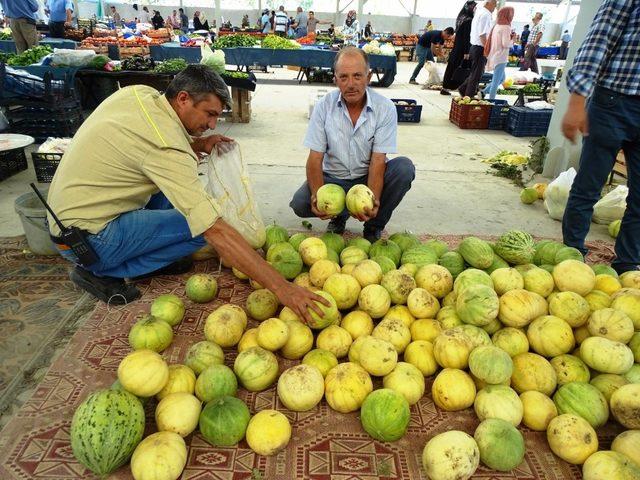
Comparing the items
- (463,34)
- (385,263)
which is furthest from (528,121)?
(385,263)

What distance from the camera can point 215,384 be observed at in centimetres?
214

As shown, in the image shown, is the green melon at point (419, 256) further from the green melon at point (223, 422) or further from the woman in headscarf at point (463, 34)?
the woman in headscarf at point (463, 34)

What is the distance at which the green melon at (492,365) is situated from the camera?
2113 mm

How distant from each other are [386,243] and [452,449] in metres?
1.63

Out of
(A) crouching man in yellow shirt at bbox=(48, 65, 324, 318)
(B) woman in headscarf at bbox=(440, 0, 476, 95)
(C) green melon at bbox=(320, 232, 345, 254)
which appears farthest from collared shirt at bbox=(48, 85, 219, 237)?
(B) woman in headscarf at bbox=(440, 0, 476, 95)

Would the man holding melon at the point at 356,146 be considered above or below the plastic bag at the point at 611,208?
above

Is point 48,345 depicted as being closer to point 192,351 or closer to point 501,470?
point 192,351

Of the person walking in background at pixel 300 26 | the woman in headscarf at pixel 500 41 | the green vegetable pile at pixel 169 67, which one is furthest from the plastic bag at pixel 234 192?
the person walking in background at pixel 300 26

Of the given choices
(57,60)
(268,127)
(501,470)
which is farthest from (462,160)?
(57,60)

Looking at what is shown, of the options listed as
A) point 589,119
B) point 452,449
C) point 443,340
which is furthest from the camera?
point 589,119

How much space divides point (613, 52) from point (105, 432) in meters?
3.73

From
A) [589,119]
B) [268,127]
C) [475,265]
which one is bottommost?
[268,127]

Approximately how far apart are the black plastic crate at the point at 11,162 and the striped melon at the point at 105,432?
4742mm

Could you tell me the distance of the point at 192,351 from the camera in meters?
2.38
